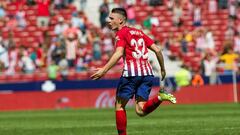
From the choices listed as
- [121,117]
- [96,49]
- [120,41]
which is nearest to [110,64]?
[120,41]

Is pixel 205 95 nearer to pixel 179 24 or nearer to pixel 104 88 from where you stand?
pixel 104 88

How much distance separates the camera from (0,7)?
113 ft

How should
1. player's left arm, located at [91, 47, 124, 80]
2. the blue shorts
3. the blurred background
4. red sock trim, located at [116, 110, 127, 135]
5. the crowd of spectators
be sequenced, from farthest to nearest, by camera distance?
the crowd of spectators → the blurred background → the blue shorts → red sock trim, located at [116, 110, 127, 135] → player's left arm, located at [91, 47, 124, 80]

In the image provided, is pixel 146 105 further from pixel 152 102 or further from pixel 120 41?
pixel 120 41

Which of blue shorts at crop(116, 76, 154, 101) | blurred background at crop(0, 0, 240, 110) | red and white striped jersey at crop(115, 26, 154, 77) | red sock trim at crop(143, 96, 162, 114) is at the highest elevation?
red and white striped jersey at crop(115, 26, 154, 77)

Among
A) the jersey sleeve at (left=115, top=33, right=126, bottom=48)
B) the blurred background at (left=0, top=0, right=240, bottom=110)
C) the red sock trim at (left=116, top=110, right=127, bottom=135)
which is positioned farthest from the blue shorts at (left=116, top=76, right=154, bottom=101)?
the blurred background at (left=0, top=0, right=240, bottom=110)

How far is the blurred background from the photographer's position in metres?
29.1

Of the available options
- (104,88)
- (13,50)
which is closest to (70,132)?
(104,88)

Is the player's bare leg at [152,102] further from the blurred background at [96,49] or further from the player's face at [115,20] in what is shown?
the blurred background at [96,49]

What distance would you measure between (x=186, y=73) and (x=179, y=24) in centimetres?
617

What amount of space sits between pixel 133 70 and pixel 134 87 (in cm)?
28

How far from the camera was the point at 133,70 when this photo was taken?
12.2 metres

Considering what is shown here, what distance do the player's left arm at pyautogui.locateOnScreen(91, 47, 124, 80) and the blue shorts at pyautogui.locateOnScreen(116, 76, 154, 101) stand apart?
2.04 ft

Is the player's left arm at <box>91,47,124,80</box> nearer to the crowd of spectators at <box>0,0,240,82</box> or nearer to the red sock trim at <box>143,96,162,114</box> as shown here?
the red sock trim at <box>143,96,162,114</box>
